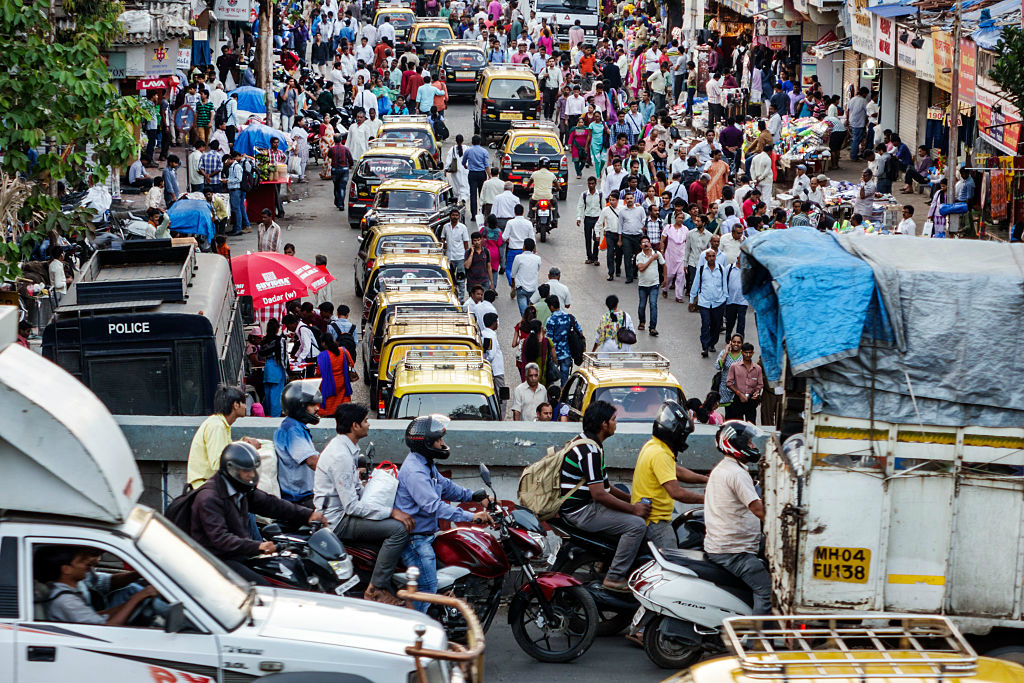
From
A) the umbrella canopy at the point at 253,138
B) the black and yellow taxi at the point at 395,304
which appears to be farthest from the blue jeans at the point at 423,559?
the umbrella canopy at the point at 253,138

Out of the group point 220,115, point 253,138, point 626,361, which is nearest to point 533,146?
point 253,138

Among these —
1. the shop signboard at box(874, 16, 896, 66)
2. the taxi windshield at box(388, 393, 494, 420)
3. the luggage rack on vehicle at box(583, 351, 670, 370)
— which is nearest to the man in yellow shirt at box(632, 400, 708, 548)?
the taxi windshield at box(388, 393, 494, 420)

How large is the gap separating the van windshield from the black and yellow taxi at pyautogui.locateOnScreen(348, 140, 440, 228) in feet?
71.2

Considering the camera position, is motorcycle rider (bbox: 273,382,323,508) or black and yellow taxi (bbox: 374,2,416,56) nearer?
motorcycle rider (bbox: 273,382,323,508)

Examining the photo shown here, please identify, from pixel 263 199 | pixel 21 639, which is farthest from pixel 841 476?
Result: pixel 263 199

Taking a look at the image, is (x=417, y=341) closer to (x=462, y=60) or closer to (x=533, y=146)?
(x=533, y=146)

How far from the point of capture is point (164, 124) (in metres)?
31.6

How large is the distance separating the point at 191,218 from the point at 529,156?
8990 millimetres

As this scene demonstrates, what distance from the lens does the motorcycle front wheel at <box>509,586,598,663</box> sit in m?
9.13

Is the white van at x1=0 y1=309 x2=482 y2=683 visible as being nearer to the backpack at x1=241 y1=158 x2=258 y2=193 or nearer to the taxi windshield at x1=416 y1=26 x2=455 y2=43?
the backpack at x1=241 y1=158 x2=258 y2=193

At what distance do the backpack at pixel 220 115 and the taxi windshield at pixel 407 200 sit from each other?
7.62 m

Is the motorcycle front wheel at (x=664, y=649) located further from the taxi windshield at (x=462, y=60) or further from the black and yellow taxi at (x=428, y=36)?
the black and yellow taxi at (x=428, y=36)

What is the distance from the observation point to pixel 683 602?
8.74 m

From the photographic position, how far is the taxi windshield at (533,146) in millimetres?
29953
